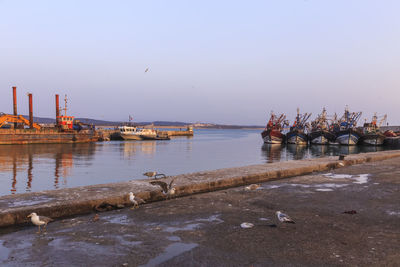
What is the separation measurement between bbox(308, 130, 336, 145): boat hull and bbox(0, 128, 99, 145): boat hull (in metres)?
47.7

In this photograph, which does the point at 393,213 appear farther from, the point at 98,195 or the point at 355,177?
the point at 98,195

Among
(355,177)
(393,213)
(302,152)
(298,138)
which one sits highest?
(393,213)

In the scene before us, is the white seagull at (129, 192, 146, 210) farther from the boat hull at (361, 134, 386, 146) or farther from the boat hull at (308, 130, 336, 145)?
the boat hull at (361, 134, 386, 146)

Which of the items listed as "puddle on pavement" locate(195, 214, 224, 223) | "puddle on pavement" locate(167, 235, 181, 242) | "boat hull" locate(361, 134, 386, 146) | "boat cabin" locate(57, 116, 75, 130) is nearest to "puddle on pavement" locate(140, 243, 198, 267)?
"puddle on pavement" locate(167, 235, 181, 242)

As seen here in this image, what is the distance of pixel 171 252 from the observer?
14.0 feet

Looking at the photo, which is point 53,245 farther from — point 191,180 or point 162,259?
point 191,180

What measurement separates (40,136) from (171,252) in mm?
59370

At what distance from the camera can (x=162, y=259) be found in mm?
4039

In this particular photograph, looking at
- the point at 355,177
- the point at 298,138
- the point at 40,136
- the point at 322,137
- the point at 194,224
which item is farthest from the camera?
the point at 298,138

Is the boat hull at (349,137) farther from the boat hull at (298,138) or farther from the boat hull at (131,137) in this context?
the boat hull at (131,137)

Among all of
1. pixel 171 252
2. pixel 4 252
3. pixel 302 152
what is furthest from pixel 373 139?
pixel 4 252

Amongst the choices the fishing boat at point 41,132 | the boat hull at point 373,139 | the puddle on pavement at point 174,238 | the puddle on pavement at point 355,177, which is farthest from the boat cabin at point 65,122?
the puddle on pavement at point 174,238

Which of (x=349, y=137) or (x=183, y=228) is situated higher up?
(x=183, y=228)

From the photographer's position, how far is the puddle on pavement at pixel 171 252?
3970 mm
